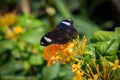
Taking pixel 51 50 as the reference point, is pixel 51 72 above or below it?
below

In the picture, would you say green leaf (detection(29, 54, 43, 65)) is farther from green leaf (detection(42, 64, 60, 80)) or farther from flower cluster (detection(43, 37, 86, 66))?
flower cluster (detection(43, 37, 86, 66))

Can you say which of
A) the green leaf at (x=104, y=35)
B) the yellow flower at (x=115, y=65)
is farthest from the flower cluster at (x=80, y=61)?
the green leaf at (x=104, y=35)

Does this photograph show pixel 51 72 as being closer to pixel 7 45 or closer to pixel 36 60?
pixel 36 60

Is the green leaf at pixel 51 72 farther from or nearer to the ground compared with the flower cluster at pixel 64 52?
nearer to the ground

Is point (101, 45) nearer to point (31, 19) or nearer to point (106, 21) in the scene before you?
point (31, 19)

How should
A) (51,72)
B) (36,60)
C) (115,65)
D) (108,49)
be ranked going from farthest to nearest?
(36,60) → (51,72) → (108,49) → (115,65)

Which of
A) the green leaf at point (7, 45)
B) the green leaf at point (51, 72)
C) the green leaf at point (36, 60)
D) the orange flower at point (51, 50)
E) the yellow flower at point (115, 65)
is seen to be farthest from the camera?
the green leaf at point (7, 45)

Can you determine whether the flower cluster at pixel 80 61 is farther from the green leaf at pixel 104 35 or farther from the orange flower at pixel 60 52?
the green leaf at pixel 104 35

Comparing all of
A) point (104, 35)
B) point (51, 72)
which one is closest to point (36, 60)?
point (51, 72)
